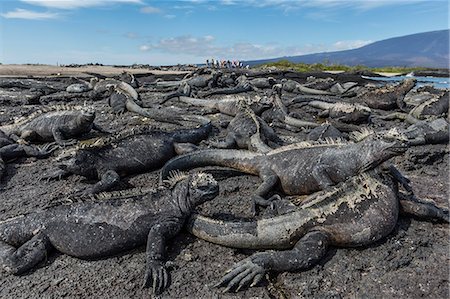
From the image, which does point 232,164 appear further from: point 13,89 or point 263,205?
point 13,89

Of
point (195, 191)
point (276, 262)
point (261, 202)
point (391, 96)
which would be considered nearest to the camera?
point (276, 262)

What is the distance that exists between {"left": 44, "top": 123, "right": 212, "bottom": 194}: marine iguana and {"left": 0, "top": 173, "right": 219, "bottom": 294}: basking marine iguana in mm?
864

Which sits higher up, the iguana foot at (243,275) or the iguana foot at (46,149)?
the iguana foot at (46,149)

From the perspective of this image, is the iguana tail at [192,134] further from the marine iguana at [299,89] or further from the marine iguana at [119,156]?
the marine iguana at [299,89]

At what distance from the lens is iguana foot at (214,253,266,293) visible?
8.49 feet

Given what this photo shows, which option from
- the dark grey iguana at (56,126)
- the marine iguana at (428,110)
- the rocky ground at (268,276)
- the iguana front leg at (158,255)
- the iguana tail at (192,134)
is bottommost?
the rocky ground at (268,276)

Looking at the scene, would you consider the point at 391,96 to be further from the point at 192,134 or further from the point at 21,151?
the point at 21,151

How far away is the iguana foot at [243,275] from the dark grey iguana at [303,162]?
1.06 m

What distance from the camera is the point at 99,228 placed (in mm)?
2963

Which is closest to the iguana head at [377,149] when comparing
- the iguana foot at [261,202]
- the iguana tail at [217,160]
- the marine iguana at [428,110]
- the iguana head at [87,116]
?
the iguana foot at [261,202]

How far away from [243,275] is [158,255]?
26.3 inches

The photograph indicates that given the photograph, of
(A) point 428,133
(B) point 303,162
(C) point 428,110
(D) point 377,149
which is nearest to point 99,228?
(B) point 303,162

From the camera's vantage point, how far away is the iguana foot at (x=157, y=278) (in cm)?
259

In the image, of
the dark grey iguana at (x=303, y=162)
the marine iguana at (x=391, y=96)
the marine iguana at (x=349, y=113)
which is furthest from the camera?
the marine iguana at (x=391, y=96)
